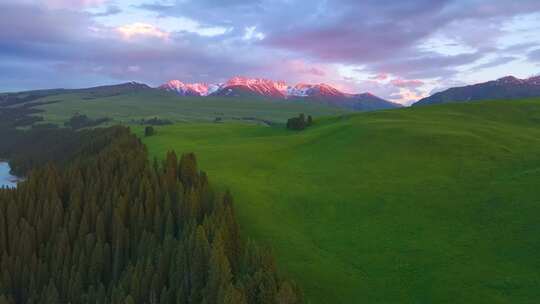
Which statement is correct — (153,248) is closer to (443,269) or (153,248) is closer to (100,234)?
(100,234)

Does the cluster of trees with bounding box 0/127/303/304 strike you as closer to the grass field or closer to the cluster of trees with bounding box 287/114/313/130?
the grass field

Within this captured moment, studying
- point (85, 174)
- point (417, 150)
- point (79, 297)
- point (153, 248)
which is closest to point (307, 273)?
point (153, 248)

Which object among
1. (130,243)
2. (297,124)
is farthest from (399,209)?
(297,124)

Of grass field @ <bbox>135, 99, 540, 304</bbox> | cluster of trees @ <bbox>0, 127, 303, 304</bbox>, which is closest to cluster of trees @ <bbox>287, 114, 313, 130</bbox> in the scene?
grass field @ <bbox>135, 99, 540, 304</bbox>

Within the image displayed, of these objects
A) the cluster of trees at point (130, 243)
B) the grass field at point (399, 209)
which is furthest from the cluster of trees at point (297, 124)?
the cluster of trees at point (130, 243)

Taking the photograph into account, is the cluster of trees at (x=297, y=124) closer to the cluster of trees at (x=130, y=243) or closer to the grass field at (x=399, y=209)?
the grass field at (x=399, y=209)

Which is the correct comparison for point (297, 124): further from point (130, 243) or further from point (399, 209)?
point (130, 243)
